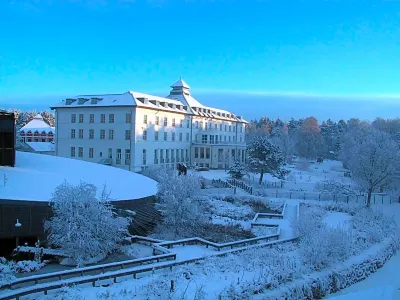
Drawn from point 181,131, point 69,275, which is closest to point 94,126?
point 181,131

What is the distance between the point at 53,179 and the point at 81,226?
265 inches

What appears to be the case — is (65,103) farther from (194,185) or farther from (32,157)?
(194,185)

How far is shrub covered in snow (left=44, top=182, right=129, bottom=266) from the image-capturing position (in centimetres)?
1548

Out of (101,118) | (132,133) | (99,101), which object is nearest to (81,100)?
(99,101)

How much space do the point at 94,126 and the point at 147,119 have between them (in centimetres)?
695

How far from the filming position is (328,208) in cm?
3203

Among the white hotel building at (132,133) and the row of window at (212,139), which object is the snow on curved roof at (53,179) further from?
the row of window at (212,139)

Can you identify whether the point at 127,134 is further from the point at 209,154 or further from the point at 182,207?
the point at 182,207

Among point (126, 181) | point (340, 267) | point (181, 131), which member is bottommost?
point (340, 267)

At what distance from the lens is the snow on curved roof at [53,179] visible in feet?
61.3

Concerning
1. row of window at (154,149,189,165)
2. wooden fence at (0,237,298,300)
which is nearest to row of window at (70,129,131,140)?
row of window at (154,149,189,165)

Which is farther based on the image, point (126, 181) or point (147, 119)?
point (147, 119)

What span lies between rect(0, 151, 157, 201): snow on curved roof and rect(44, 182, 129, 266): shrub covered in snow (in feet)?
8.56

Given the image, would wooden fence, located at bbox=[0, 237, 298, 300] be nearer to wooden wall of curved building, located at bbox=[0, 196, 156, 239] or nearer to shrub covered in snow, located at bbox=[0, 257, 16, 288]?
shrub covered in snow, located at bbox=[0, 257, 16, 288]
